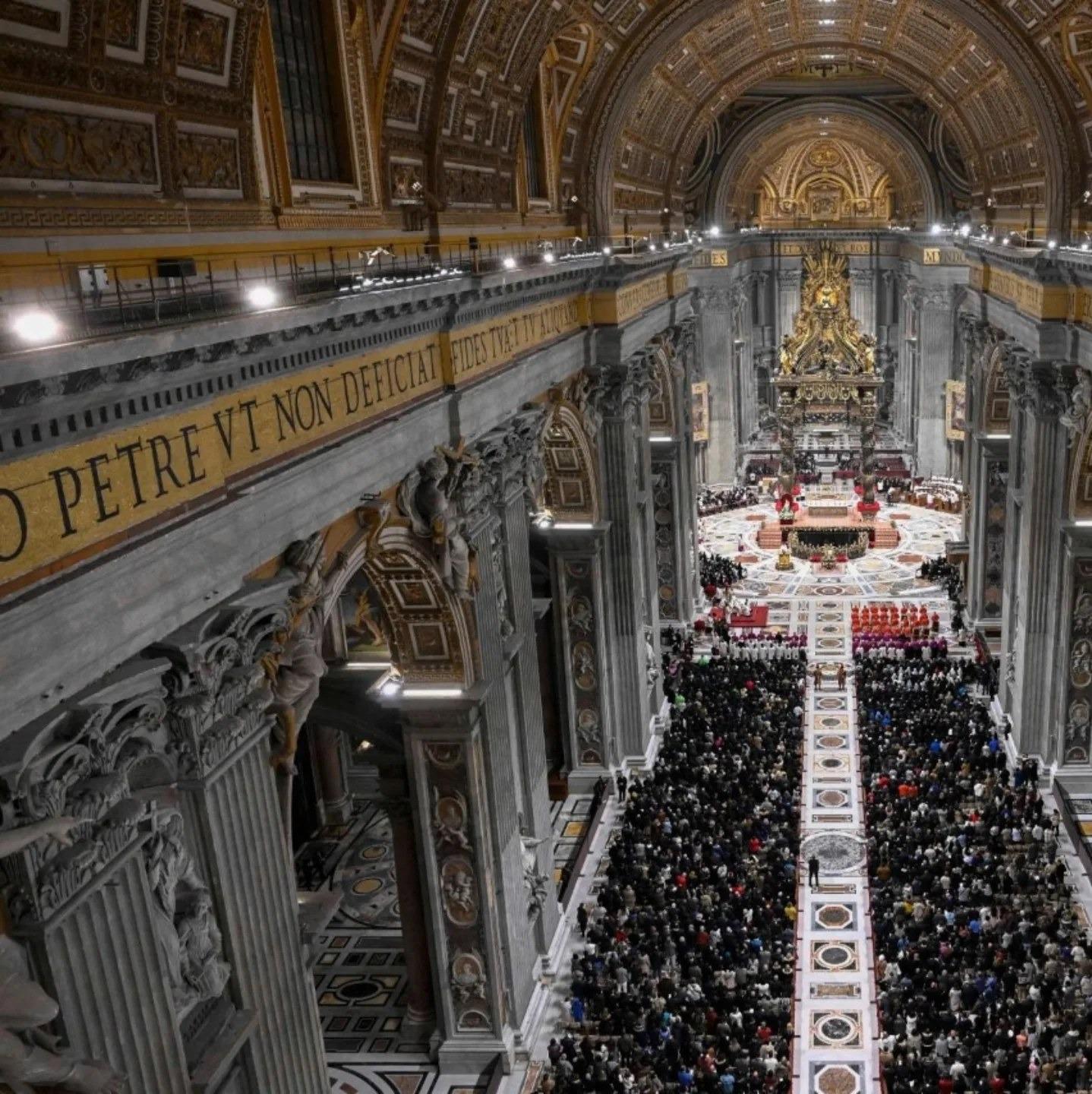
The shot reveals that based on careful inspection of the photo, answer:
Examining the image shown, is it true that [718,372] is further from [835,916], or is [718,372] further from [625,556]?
[835,916]

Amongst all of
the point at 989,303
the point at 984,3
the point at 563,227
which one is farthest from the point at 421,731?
the point at 989,303

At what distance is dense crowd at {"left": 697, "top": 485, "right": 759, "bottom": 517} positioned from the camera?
46344 mm

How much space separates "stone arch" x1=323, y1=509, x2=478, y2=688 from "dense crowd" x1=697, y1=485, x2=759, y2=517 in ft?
106

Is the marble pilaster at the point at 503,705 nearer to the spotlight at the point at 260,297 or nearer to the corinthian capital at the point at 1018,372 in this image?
the spotlight at the point at 260,297

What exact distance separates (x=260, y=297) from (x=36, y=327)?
2.61m

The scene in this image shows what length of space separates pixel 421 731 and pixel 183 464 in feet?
22.5

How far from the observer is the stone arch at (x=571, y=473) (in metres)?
20.8

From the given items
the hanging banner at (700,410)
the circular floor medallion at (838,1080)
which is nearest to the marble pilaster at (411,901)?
the circular floor medallion at (838,1080)

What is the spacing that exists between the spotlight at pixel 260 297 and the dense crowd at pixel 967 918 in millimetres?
11413

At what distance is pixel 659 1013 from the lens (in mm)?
15297

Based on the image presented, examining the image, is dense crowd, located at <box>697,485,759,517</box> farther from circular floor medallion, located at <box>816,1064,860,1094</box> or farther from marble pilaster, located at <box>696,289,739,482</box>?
Answer: circular floor medallion, located at <box>816,1064,860,1094</box>

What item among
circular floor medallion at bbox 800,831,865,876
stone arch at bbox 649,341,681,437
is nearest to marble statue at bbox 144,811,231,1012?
circular floor medallion at bbox 800,831,865,876

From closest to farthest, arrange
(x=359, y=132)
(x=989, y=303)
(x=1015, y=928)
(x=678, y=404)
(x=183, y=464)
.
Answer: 1. (x=183, y=464)
2. (x=359, y=132)
3. (x=1015, y=928)
4. (x=989, y=303)
5. (x=678, y=404)

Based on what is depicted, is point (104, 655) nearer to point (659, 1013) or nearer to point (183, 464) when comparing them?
point (183, 464)
